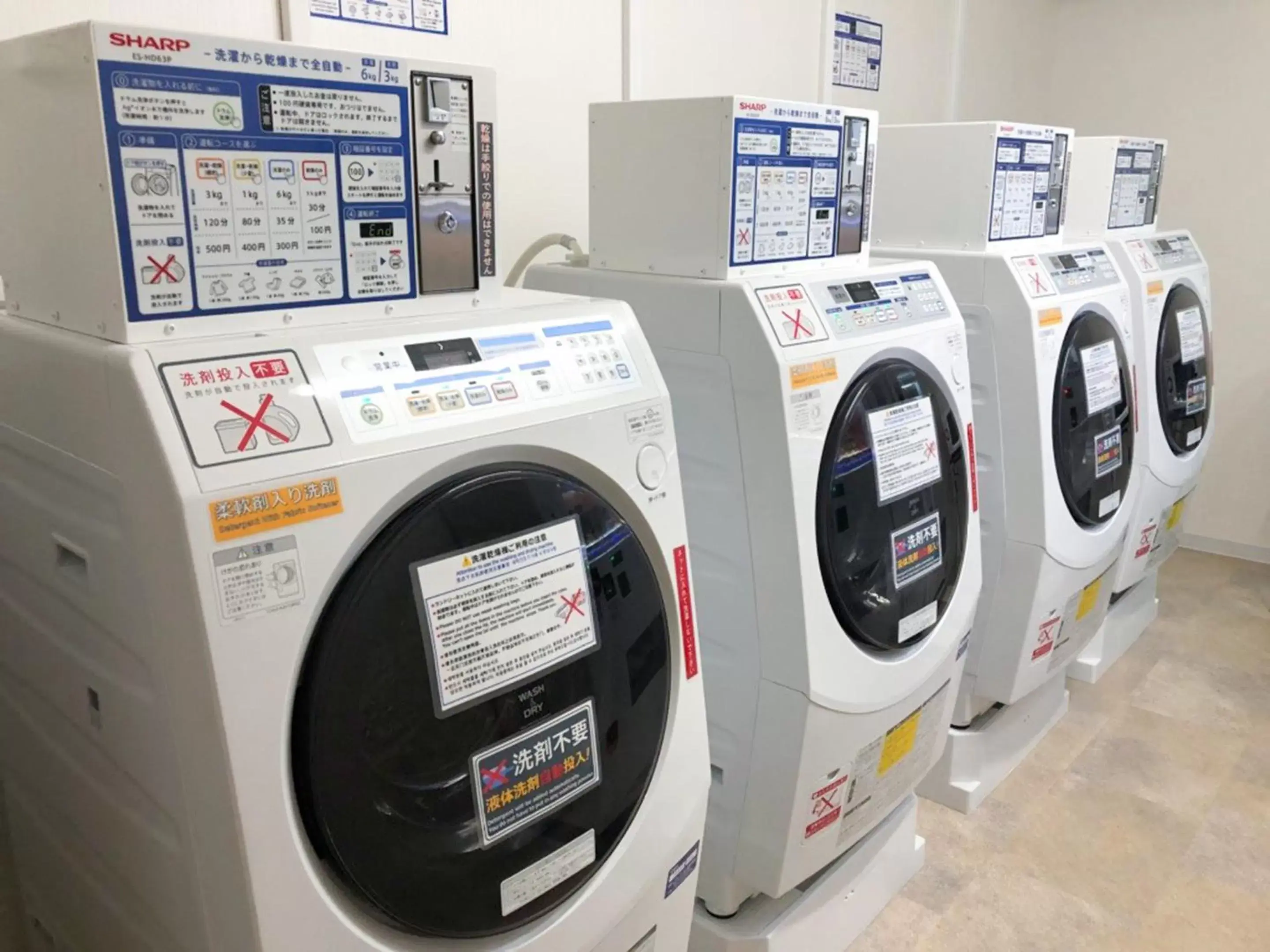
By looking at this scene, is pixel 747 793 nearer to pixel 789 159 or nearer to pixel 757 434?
pixel 757 434

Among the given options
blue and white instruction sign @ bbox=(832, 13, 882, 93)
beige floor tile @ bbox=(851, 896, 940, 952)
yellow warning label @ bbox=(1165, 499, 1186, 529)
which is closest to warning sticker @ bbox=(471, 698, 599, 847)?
beige floor tile @ bbox=(851, 896, 940, 952)

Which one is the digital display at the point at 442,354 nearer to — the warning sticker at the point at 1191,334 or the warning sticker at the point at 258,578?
the warning sticker at the point at 258,578

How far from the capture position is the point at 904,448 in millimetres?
1784

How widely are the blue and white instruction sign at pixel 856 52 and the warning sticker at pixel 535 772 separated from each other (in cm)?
256

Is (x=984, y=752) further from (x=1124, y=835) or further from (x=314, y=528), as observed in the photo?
(x=314, y=528)

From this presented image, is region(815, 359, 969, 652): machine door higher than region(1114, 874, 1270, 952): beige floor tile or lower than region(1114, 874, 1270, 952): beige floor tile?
higher

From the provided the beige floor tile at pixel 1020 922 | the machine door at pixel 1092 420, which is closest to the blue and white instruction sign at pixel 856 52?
the machine door at pixel 1092 420

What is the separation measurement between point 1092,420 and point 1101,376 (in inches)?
4.9

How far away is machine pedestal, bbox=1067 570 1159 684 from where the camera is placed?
10.7 ft

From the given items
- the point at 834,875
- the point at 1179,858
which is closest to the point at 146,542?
the point at 834,875

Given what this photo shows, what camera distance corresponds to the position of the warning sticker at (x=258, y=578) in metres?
0.88

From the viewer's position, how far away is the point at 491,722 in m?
1.09

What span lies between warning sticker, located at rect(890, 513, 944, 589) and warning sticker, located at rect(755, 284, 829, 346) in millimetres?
416

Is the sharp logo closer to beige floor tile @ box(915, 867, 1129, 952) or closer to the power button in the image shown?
the power button
